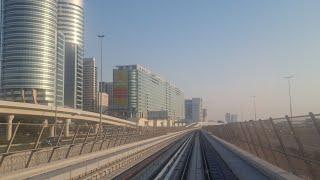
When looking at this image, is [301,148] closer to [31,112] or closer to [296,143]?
[296,143]

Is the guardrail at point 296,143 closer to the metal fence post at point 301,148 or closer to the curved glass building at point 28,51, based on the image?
the metal fence post at point 301,148

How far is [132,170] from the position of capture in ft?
115

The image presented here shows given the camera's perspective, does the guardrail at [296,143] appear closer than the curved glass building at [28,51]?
Yes

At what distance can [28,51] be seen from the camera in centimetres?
16562

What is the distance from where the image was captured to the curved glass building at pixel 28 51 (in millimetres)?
162250

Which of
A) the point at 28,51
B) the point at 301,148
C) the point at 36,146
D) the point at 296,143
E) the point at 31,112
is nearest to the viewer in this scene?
the point at 301,148

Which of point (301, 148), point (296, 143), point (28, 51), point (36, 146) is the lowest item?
point (36, 146)

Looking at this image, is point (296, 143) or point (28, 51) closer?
point (296, 143)

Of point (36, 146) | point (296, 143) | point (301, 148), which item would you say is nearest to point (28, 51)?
point (36, 146)

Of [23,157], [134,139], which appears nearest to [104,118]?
[134,139]

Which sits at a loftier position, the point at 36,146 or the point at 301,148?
the point at 301,148

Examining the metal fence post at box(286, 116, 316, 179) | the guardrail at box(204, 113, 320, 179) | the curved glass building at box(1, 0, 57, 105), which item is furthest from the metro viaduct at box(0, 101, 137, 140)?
the metal fence post at box(286, 116, 316, 179)

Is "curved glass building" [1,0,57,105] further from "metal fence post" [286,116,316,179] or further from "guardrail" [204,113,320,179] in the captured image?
"metal fence post" [286,116,316,179]

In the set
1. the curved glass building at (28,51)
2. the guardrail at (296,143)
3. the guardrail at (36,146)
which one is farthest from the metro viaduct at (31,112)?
the curved glass building at (28,51)
